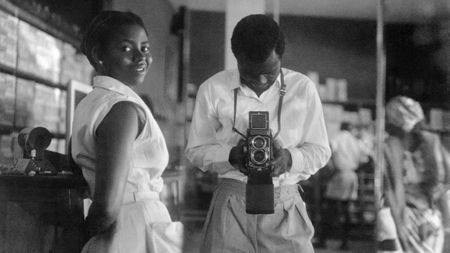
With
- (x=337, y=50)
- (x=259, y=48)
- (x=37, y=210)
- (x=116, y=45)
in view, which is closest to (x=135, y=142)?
(x=116, y=45)

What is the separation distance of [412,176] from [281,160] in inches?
49.6

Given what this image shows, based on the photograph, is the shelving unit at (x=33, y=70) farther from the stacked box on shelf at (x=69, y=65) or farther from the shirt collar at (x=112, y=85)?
the shirt collar at (x=112, y=85)

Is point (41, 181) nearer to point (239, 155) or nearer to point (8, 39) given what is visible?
point (239, 155)

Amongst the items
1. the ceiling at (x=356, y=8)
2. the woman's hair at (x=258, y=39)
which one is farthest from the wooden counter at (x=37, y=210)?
the ceiling at (x=356, y=8)

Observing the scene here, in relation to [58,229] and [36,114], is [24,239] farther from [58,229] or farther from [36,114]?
[36,114]

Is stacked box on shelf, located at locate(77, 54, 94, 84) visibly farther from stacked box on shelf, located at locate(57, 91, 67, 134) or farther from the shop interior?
stacked box on shelf, located at locate(57, 91, 67, 134)

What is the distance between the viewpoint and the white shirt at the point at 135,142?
0.88m

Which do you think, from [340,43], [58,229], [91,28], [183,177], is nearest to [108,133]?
[91,28]

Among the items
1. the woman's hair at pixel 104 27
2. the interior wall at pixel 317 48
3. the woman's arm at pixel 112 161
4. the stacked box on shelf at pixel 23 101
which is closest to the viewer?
the woman's arm at pixel 112 161

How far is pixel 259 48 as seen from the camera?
103 centimetres

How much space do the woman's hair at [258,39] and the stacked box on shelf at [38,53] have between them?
1.26 metres

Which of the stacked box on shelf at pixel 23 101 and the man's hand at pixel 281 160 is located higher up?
the stacked box on shelf at pixel 23 101

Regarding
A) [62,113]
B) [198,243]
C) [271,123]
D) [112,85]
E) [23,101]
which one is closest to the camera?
[112,85]

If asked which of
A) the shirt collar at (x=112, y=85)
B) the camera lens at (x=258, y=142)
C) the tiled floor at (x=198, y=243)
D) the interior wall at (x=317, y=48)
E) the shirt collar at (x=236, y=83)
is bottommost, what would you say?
→ the tiled floor at (x=198, y=243)
